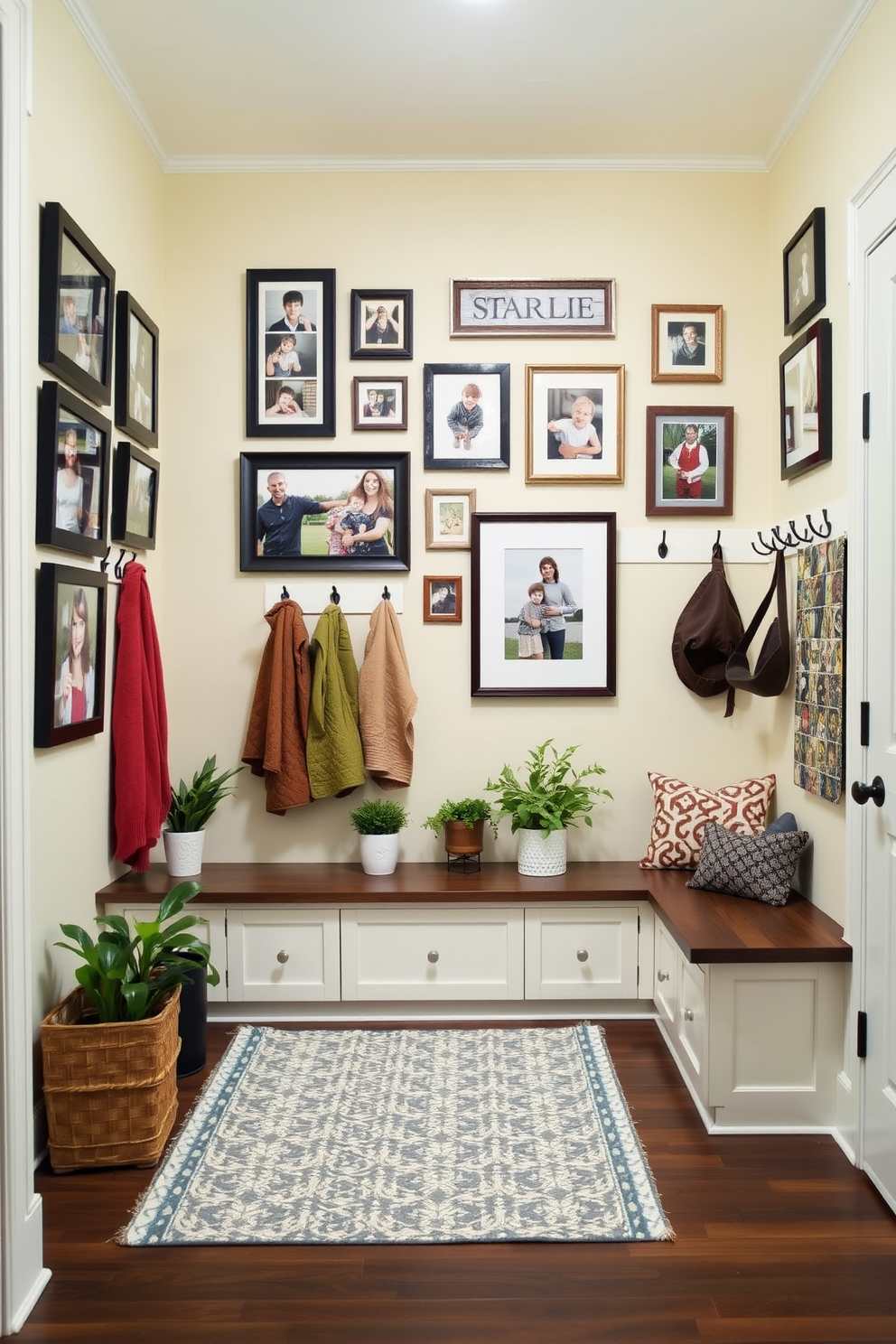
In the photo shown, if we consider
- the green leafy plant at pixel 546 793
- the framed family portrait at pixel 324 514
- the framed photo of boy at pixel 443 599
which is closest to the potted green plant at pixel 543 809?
the green leafy plant at pixel 546 793

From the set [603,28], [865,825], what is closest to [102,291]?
[603,28]

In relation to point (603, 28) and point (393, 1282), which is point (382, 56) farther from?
point (393, 1282)

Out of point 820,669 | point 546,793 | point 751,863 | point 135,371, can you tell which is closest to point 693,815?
point 751,863

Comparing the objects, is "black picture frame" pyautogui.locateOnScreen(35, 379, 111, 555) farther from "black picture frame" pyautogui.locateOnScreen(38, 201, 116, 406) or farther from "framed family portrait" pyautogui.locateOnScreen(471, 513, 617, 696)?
"framed family portrait" pyautogui.locateOnScreen(471, 513, 617, 696)

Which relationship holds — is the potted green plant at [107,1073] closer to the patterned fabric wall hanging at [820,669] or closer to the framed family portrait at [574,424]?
the patterned fabric wall hanging at [820,669]

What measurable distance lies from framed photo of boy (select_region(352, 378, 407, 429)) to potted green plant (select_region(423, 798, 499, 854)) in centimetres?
142

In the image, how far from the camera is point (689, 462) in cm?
364

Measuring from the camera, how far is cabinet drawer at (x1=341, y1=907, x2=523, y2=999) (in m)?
3.31

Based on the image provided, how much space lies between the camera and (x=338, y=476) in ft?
11.9

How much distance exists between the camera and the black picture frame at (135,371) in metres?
3.18

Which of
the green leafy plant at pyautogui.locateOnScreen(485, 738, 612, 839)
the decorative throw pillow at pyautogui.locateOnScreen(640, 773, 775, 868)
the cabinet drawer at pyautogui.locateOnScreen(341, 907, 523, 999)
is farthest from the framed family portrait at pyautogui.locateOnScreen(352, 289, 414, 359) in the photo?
the cabinet drawer at pyautogui.locateOnScreen(341, 907, 523, 999)

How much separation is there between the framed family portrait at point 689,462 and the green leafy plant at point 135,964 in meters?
2.20

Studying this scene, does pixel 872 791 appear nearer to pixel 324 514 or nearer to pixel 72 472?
pixel 324 514

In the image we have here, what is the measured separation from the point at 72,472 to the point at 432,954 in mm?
1906
